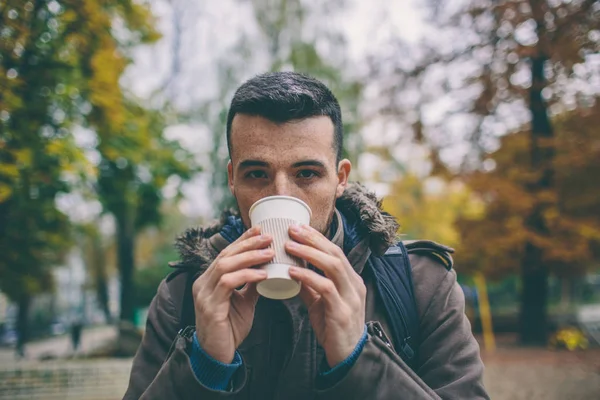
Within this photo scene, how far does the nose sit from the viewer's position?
1878mm

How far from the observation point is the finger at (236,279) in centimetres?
155

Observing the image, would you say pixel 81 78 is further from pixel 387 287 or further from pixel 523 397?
pixel 523 397

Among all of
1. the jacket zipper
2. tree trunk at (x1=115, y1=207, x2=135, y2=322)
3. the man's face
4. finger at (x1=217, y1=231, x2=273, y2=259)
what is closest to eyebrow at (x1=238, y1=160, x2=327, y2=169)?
the man's face

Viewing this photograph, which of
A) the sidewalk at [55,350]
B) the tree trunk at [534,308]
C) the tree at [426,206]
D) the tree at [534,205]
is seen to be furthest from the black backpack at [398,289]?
the tree at [426,206]

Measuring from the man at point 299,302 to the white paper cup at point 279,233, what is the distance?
0.03 meters

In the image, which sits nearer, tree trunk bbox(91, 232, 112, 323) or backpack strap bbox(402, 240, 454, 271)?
backpack strap bbox(402, 240, 454, 271)

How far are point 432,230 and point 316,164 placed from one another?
90.1 ft

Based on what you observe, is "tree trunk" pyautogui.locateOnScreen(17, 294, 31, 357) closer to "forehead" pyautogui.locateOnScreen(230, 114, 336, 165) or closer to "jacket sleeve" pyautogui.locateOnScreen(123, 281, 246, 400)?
"jacket sleeve" pyautogui.locateOnScreen(123, 281, 246, 400)

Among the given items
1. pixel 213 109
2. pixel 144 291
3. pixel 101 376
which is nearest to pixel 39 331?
pixel 144 291

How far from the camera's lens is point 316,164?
1939 millimetres

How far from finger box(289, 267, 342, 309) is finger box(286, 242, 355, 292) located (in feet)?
0.08

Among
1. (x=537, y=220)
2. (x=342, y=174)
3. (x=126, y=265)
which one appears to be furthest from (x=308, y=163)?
(x=126, y=265)

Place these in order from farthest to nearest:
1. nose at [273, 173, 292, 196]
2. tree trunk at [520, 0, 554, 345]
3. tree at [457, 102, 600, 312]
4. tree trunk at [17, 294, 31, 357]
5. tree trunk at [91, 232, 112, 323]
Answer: tree trunk at [91, 232, 112, 323] → tree trunk at [17, 294, 31, 357] → tree trunk at [520, 0, 554, 345] → tree at [457, 102, 600, 312] → nose at [273, 173, 292, 196]

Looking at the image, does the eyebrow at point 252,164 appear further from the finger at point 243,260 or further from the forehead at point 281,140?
the finger at point 243,260
